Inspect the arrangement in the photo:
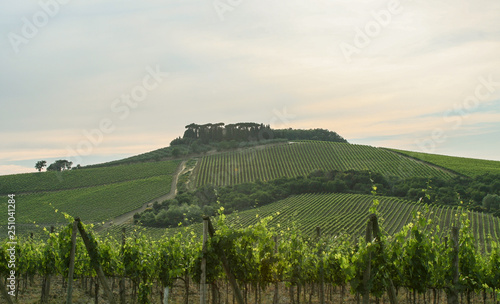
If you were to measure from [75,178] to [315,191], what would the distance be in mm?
46453

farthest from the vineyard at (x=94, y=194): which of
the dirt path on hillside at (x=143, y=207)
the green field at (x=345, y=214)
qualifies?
the green field at (x=345, y=214)

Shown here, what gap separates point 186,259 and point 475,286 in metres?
7.75

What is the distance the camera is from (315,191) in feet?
220

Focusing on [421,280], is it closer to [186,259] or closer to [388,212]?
[186,259]

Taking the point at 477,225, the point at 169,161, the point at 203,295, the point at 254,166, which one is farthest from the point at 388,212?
the point at 169,161

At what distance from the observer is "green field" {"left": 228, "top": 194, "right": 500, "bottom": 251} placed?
42781 mm

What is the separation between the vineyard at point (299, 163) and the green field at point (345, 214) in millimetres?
16234

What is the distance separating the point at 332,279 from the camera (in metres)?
12.7

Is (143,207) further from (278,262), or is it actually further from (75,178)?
(278,262)

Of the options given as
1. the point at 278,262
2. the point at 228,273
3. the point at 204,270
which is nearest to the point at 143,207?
the point at 278,262

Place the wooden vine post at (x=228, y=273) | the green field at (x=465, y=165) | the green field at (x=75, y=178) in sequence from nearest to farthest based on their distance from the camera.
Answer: the wooden vine post at (x=228, y=273), the green field at (x=465, y=165), the green field at (x=75, y=178)

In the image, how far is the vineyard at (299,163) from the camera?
253ft

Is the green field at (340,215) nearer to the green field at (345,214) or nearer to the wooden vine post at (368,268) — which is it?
the green field at (345,214)

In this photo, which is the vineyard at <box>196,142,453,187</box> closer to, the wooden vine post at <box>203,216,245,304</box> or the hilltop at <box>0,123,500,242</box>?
the hilltop at <box>0,123,500,242</box>
